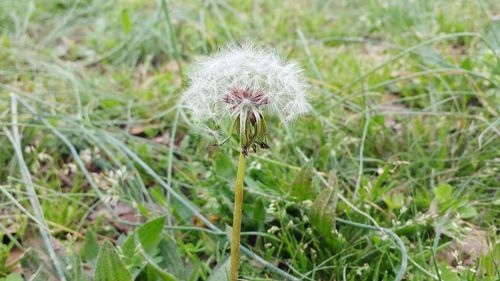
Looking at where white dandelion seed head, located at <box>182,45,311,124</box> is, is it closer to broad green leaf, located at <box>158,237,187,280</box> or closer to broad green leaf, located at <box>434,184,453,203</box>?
broad green leaf, located at <box>158,237,187,280</box>

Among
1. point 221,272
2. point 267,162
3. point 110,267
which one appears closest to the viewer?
point 110,267

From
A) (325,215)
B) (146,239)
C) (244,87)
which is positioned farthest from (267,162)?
(244,87)

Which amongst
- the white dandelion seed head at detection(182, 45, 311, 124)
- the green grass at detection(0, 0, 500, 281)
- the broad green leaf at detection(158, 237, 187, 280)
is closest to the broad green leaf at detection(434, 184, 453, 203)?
the green grass at detection(0, 0, 500, 281)

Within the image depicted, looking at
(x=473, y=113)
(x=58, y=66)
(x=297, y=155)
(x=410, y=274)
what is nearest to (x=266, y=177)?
(x=297, y=155)

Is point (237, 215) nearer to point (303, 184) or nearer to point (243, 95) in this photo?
point (243, 95)

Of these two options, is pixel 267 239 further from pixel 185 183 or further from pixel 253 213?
pixel 185 183
